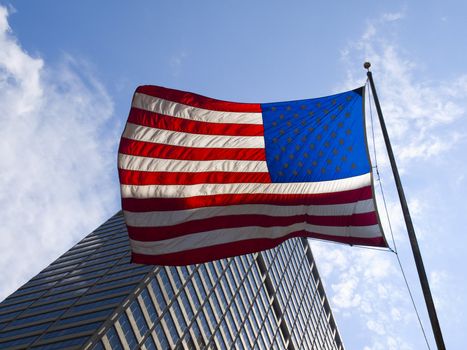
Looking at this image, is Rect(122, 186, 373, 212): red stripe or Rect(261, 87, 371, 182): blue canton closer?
Rect(122, 186, 373, 212): red stripe

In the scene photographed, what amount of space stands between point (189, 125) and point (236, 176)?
2.05m

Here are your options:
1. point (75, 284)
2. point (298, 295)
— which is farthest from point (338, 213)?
point (298, 295)

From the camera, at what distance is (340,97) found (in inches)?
606

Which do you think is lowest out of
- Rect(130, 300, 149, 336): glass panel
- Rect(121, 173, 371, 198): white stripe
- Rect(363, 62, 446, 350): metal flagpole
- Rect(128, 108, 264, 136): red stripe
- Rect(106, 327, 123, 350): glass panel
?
Rect(363, 62, 446, 350): metal flagpole

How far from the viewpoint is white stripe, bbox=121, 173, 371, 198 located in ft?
47.3

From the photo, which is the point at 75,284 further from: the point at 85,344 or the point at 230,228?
the point at 230,228

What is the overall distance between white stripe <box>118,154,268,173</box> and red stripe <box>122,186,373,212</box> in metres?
0.81

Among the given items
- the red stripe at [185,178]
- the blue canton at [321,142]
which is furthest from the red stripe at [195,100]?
the red stripe at [185,178]

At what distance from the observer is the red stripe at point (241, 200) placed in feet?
47.4

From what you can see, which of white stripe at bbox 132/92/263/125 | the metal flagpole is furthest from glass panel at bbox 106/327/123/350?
the metal flagpole

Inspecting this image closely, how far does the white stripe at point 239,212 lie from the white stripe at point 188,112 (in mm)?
2647

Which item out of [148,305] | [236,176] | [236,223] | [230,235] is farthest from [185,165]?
[148,305]

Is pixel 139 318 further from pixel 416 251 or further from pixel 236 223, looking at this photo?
pixel 416 251

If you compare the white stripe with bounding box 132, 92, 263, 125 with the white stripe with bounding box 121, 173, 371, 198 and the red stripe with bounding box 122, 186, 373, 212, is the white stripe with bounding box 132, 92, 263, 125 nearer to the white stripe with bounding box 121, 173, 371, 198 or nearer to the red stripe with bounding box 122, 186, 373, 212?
the white stripe with bounding box 121, 173, 371, 198
